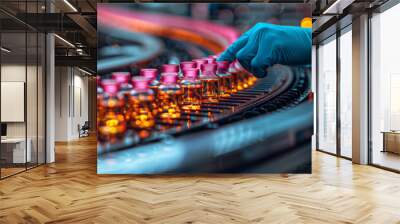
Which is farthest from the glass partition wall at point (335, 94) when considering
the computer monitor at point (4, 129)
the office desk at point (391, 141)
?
the computer monitor at point (4, 129)

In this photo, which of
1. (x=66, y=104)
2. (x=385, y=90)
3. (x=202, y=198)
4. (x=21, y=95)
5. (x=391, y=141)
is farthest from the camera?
(x=66, y=104)

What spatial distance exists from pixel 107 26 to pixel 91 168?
286 centimetres

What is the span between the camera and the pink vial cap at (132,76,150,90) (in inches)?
241

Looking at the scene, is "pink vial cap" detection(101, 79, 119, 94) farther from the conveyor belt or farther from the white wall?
the white wall

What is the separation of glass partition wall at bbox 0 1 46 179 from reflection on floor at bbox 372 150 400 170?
273 inches

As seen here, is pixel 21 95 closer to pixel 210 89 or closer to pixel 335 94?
pixel 210 89

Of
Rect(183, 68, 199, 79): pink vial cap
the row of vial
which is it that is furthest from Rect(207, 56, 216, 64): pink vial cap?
Rect(183, 68, 199, 79): pink vial cap

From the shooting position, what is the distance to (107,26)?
20.2 feet

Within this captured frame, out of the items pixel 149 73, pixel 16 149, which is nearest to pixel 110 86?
pixel 149 73

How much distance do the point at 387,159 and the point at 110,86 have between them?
5.47 metres

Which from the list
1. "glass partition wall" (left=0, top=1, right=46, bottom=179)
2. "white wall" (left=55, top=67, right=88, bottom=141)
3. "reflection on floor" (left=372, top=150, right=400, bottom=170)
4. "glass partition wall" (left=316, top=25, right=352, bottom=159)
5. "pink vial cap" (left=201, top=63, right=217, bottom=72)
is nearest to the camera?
"glass partition wall" (left=0, top=1, right=46, bottom=179)

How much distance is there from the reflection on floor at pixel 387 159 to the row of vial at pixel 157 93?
3212 millimetres

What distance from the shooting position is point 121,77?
6129 mm

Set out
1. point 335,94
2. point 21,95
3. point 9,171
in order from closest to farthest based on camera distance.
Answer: point 9,171 → point 21,95 → point 335,94
